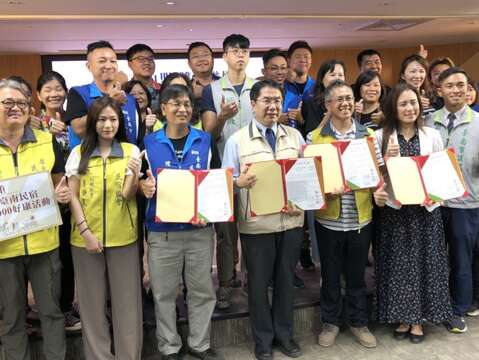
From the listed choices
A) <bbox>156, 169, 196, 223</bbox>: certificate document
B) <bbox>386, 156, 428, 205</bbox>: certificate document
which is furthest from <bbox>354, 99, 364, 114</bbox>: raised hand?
<bbox>156, 169, 196, 223</bbox>: certificate document

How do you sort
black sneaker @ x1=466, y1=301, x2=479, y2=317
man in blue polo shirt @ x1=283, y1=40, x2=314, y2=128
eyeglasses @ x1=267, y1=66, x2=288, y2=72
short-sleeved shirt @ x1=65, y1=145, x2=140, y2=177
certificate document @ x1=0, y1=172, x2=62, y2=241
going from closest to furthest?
certificate document @ x1=0, y1=172, x2=62, y2=241 < short-sleeved shirt @ x1=65, y1=145, x2=140, y2=177 < black sneaker @ x1=466, y1=301, x2=479, y2=317 < man in blue polo shirt @ x1=283, y1=40, x2=314, y2=128 < eyeglasses @ x1=267, y1=66, x2=288, y2=72

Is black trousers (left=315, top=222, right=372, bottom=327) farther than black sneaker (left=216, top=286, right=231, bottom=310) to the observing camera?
No

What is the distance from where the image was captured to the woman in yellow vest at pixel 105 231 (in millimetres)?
2283

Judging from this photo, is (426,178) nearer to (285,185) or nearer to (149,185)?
(285,185)

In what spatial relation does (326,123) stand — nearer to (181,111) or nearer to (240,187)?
(240,187)

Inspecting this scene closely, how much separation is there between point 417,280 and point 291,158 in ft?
3.51

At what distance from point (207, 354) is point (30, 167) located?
4.62 feet

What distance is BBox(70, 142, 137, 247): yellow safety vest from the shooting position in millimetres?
2283

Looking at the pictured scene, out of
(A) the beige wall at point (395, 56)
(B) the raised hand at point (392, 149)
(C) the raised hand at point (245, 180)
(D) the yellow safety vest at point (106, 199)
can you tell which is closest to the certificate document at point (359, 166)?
(B) the raised hand at point (392, 149)

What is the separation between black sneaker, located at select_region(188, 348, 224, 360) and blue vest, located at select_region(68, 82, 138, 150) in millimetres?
1251

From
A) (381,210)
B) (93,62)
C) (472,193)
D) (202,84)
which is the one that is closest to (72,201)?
(93,62)

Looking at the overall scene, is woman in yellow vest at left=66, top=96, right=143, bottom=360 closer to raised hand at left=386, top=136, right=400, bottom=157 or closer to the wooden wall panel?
raised hand at left=386, top=136, right=400, bottom=157

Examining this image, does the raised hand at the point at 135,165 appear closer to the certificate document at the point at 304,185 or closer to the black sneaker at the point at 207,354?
the certificate document at the point at 304,185

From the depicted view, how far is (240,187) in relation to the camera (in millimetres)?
2449
